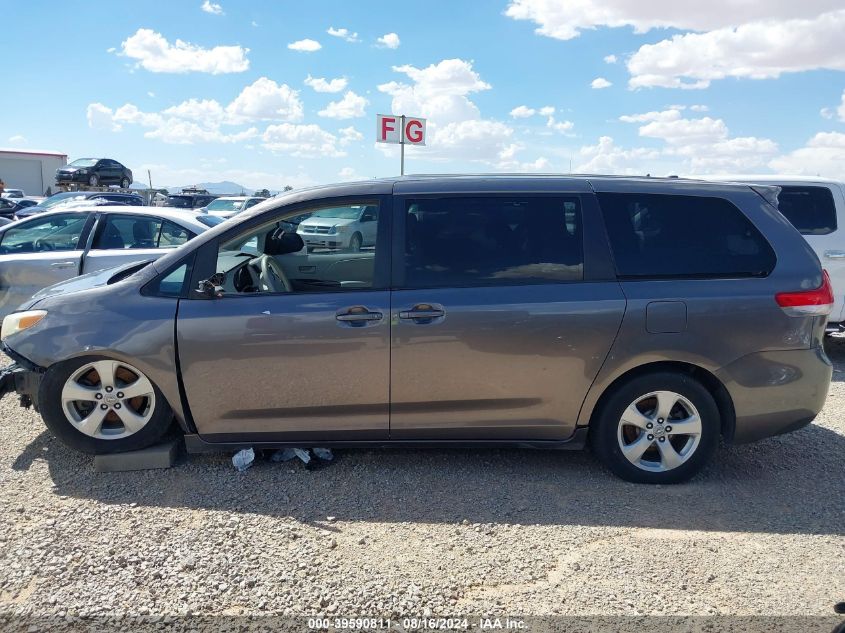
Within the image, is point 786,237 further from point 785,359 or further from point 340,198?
point 340,198

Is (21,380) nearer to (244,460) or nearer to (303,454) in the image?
(244,460)

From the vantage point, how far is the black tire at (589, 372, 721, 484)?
12.5ft

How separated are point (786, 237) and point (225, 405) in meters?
3.52

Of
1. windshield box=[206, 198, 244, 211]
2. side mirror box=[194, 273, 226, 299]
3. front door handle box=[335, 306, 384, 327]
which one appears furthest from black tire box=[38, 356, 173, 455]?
windshield box=[206, 198, 244, 211]

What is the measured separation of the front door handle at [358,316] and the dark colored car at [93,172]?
31.9 meters

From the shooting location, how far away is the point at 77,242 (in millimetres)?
7082

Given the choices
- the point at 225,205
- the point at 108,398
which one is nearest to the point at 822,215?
the point at 108,398

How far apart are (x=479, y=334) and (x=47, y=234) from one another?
18.9 feet

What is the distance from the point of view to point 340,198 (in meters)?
3.90

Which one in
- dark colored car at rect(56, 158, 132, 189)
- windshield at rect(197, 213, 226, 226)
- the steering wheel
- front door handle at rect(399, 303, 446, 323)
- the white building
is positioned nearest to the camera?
front door handle at rect(399, 303, 446, 323)

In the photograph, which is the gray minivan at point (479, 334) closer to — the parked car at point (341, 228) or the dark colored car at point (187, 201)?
the parked car at point (341, 228)

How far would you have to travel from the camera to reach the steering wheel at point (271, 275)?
3.97 metres

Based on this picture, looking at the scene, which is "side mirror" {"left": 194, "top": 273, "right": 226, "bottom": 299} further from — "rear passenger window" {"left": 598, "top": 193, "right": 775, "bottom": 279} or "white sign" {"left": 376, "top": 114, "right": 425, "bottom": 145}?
"white sign" {"left": 376, "top": 114, "right": 425, "bottom": 145}

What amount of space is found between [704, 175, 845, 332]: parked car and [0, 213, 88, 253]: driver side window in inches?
285
